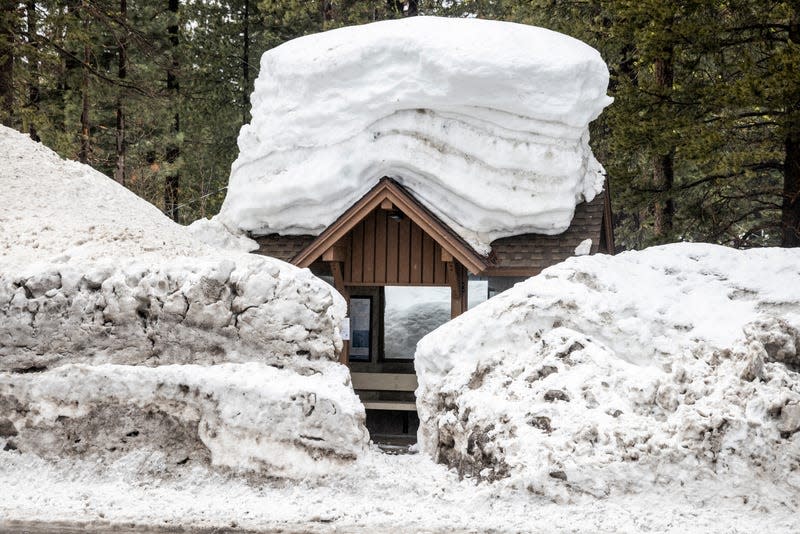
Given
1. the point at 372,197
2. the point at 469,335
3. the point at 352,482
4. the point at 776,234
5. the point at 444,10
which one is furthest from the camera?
the point at 444,10

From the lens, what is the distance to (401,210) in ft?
38.6

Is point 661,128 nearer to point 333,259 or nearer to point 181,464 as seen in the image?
point 333,259

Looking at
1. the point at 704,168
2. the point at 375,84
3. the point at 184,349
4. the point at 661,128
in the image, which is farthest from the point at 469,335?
the point at 704,168

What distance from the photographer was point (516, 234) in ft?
39.7

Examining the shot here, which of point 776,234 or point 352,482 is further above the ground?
point 776,234

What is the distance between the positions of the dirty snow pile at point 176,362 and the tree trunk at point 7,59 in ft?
27.1

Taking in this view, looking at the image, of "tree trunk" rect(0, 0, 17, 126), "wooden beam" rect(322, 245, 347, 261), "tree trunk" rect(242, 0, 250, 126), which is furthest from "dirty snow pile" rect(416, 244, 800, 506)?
"tree trunk" rect(242, 0, 250, 126)

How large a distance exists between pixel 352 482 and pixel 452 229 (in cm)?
629

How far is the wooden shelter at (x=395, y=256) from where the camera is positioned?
38.0 feet

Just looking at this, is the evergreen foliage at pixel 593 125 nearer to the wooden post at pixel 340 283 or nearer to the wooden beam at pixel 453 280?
the wooden beam at pixel 453 280

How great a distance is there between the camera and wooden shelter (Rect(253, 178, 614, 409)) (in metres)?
11.6

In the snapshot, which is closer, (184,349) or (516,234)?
(184,349)

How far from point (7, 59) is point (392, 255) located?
7.74 m

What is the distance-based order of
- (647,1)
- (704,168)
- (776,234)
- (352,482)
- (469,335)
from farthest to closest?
1. (776,234)
2. (704,168)
3. (647,1)
4. (469,335)
5. (352,482)
